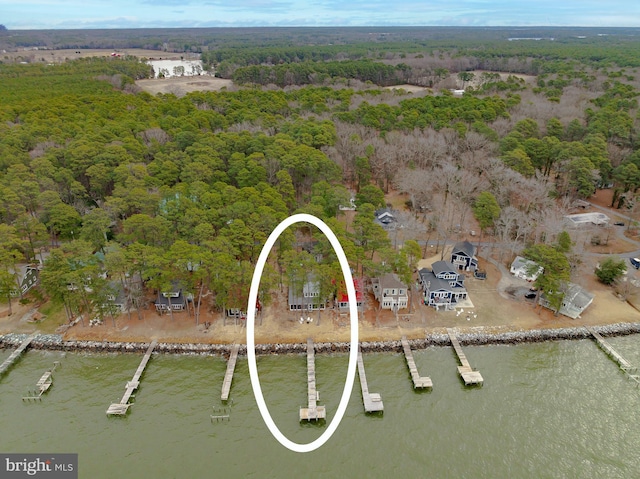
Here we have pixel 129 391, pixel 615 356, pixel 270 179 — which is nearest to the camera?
pixel 129 391

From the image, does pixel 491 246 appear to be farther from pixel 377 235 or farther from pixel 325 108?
pixel 325 108

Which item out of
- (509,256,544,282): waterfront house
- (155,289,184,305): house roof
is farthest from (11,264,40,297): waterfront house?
(509,256,544,282): waterfront house

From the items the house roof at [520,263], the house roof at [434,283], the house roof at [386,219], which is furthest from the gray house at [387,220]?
the house roof at [520,263]

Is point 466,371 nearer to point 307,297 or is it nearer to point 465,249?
point 307,297

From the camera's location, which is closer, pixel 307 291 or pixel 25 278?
pixel 307 291

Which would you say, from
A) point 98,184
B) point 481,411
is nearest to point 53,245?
point 98,184

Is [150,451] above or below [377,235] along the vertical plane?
below

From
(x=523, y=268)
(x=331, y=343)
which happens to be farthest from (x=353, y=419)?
(x=523, y=268)

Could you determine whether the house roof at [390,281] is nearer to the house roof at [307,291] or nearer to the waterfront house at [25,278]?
the house roof at [307,291]
